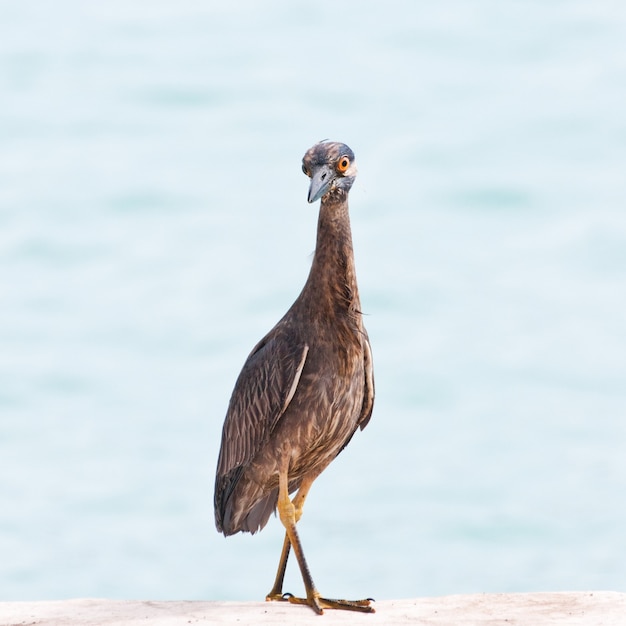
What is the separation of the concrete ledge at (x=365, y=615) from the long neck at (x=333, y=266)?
1.81m

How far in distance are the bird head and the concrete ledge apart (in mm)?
2477

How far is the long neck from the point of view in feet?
22.9

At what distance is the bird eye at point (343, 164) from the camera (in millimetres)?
6766

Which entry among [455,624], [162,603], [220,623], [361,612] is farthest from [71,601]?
[455,624]

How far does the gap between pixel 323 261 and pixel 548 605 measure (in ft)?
8.41

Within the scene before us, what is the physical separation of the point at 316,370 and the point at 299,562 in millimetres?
1196

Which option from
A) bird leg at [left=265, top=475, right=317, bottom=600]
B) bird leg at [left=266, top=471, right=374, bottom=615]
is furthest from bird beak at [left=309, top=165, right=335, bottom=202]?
bird leg at [left=265, top=475, right=317, bottom=600]

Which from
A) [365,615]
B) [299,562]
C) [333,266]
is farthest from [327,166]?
[365,615]

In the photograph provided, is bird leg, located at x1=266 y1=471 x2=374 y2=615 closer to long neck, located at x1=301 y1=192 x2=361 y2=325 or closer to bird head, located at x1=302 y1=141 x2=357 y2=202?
long neck, located at x1=301 y1=192 x2=361 y2=325

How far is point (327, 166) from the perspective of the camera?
673 cm

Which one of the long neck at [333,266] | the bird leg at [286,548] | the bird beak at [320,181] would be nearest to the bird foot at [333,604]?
the bird leg at [286,548]

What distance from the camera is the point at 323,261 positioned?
700cm

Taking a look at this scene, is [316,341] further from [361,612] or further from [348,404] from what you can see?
[361,612]

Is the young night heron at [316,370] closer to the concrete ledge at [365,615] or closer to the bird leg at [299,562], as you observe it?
the bird leg at [299,562]
